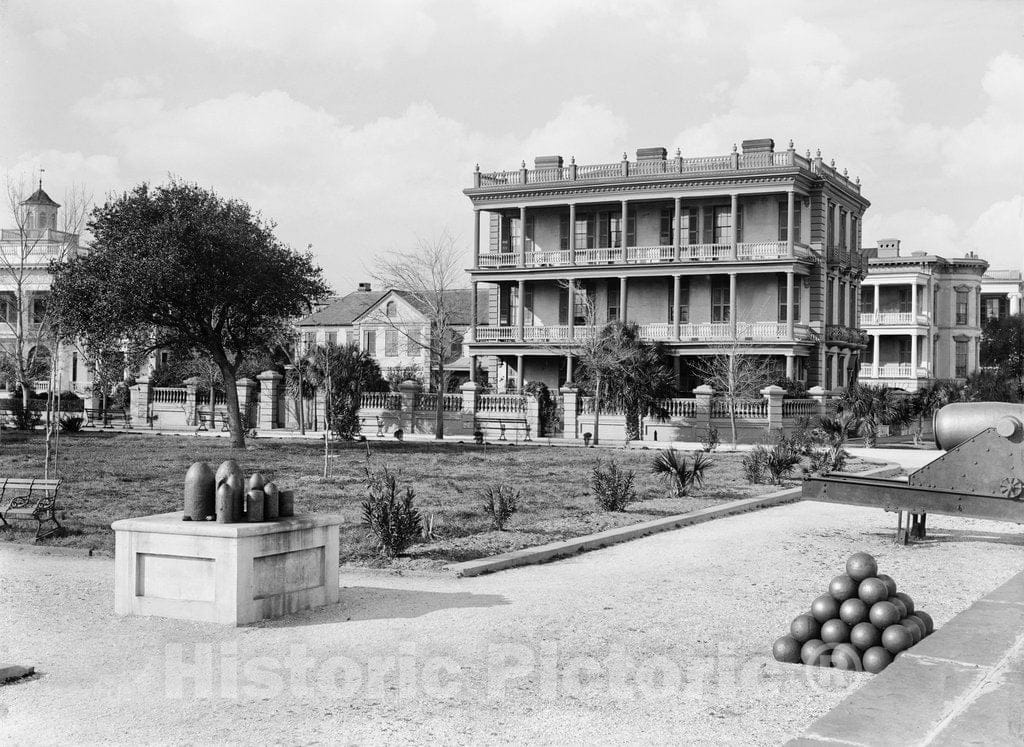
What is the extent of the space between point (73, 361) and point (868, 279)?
5192cm

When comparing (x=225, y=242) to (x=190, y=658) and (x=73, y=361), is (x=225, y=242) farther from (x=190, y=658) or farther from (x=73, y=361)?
A: (x=73, y=361)

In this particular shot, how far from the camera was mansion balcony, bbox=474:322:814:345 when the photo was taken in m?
48.0

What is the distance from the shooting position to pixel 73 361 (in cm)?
7625

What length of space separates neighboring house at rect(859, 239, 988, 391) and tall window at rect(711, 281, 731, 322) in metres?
19.9

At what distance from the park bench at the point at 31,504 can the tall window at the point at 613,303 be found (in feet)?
129

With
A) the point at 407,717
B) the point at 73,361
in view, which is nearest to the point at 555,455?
the point at 407,717

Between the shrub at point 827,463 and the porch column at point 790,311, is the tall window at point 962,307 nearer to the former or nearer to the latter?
the porch column at point 790,311

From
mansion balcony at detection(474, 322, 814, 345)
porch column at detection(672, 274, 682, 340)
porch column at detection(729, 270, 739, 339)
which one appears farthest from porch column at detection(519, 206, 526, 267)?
porch column at detection(729, 270, 739, 339)

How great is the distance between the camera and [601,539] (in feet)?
43.4

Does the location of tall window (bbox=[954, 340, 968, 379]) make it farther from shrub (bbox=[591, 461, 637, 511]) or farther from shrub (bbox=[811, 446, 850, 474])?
shrub (bbox=[591, 461, 637, 511])

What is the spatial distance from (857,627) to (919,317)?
2589 inches

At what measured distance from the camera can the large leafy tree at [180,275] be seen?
31047mm

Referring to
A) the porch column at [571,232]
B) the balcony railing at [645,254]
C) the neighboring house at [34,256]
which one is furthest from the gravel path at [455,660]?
the porch column at [571,232]

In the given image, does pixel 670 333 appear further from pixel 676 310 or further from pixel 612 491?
pixel 612 491
